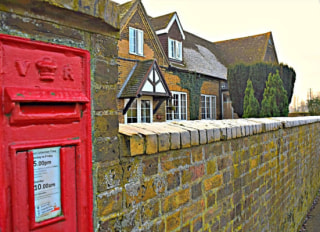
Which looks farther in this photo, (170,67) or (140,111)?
(170,67)

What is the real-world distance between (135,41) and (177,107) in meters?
4.72

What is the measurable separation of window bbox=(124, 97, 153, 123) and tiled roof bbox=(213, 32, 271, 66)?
11.1 m

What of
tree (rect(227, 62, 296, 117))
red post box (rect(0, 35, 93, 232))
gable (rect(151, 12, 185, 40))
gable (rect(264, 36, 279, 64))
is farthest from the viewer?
gable (rect(264, 36, 279, 64))

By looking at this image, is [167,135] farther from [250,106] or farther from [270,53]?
[270,53]

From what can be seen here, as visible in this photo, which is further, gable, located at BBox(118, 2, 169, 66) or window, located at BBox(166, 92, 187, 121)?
window, located at BBox(166, 92, 187, 121)

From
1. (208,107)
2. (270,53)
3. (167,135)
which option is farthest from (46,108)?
(270,53)

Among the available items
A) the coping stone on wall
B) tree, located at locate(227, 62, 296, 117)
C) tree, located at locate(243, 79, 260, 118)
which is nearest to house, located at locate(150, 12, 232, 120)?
tree, located at locate(227, 62, 296, 117)

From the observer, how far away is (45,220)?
1287mm

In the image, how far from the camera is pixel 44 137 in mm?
1273

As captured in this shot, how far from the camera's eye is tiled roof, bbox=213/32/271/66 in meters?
22.8

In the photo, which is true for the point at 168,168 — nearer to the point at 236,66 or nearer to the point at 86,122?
the point at 86,122

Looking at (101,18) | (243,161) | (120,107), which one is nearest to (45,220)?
(101,18)

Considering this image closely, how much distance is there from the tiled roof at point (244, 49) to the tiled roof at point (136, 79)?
37.4 feet

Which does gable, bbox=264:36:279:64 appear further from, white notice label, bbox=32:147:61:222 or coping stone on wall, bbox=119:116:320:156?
white notice label, bbox=32:147:61:222
